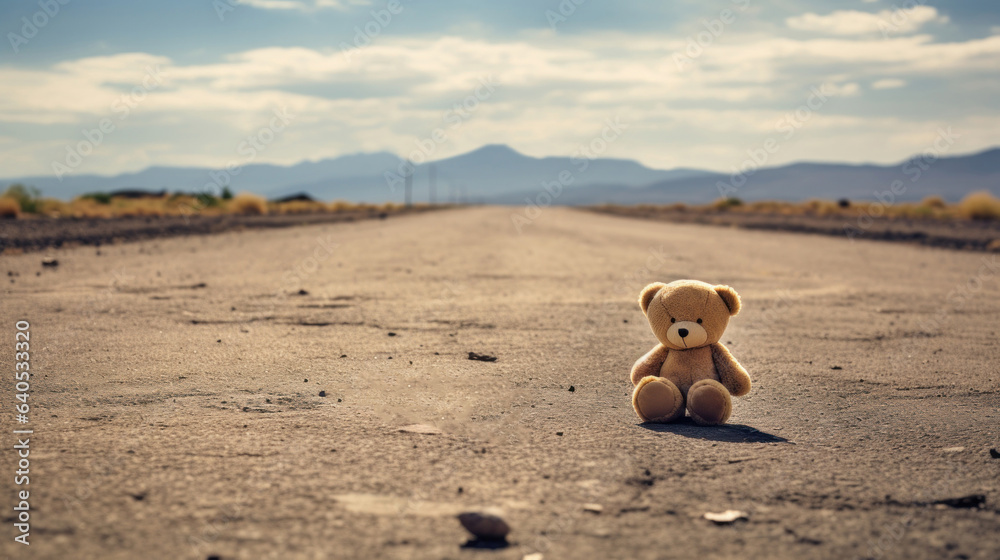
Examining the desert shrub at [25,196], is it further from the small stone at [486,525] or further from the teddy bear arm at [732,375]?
the small stone at [486,525]

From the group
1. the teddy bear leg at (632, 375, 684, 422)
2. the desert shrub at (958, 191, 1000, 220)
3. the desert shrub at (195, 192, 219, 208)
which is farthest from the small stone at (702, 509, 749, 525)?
the desert shrub at (195, 192, 219, 208)

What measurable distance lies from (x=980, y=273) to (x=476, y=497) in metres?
13.0

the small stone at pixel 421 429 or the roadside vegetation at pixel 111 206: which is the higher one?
the roadside vegetation at pixel 111 206

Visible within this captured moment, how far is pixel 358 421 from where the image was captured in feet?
13.6

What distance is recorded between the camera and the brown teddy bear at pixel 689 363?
13.8 feet

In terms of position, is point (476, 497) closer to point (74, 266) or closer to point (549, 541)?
point (549, 541)

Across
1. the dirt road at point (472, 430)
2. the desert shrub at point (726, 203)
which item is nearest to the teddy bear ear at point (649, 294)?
the dirt road at point (472, 430)

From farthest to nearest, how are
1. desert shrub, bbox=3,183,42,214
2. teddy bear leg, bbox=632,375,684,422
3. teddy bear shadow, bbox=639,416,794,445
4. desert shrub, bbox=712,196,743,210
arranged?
desert shrub, bbox=712,196,743,210 < desert shrub, bbox=3,183,42,214 < teddy bear leg, bbox=632,375,684,422 < teddy bear shadow, bbox=639,416,794,445

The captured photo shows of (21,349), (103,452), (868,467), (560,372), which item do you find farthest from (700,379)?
(21,349)

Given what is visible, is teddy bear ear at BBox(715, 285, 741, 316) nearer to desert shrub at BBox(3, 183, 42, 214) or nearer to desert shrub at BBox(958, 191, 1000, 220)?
desert shrub at BBox(3, 183, 42, 214)

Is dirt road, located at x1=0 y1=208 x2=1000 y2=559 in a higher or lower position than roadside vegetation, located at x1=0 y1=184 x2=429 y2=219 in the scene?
lower

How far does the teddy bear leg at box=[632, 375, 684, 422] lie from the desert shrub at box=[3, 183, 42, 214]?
35968 millimetres

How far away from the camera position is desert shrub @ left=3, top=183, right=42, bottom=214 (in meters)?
34.3

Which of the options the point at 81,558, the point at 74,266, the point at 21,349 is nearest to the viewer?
the point at 81,558
